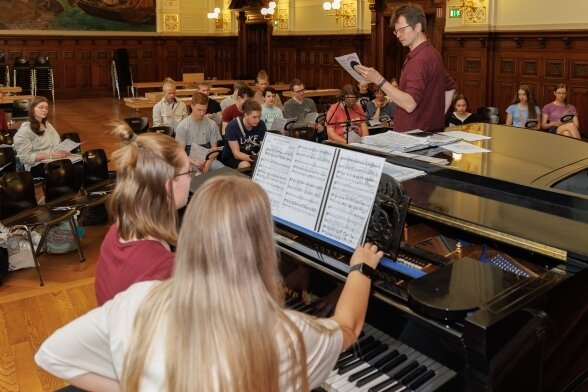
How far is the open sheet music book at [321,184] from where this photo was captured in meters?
2.11

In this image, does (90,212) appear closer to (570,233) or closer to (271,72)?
(570,233)

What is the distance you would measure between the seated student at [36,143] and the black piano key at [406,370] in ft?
18.6

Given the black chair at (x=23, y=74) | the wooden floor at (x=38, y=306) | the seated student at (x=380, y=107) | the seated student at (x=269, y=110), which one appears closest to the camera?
the wooden floor at (x=38, y=306)

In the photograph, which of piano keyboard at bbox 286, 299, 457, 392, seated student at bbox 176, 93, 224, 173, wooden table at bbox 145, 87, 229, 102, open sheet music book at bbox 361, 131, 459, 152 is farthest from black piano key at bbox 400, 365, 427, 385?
wooden table at bbox 145, 87, 229, 102

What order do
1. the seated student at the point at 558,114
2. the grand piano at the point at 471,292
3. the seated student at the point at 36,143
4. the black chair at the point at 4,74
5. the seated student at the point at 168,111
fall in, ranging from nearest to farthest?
the grand piano at the point at 471,292
the seated student at the point at 36,143
the seated student at the point at 558,114
the seated student at the point at 168,111
the black chair at the point at 4,74

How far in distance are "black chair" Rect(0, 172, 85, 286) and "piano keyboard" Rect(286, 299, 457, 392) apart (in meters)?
3.80

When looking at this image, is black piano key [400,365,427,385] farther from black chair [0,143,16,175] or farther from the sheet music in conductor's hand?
black chair [0,143,16,175]

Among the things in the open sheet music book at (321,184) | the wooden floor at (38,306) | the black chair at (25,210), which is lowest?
the wooden floor at (38,306)

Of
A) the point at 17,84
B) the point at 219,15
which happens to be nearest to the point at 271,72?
the point at 219,15

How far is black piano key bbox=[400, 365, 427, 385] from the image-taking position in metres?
1.85

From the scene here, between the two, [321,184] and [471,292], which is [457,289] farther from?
[321,184]

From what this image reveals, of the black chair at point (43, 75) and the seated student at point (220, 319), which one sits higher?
the black chair at point (43, 75)

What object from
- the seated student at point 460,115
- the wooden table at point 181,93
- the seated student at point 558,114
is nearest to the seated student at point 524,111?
the seated student at point 558,114

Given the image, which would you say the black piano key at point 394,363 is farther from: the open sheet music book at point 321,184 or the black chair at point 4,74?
the black chair at point 4,74
